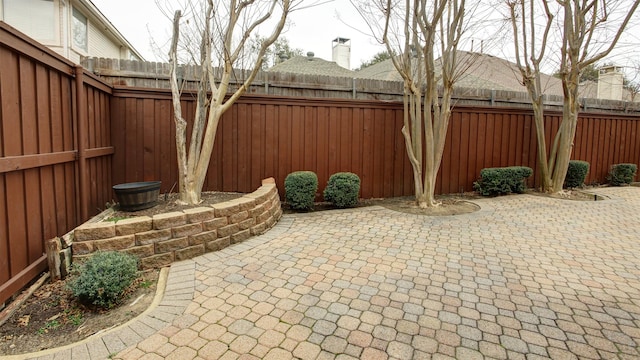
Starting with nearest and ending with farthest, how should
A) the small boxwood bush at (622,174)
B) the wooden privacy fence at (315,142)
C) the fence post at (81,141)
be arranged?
1. the fence post at (81,141)
2. the wooden privacy fence at (315,142)
3. the small boxwood bush at (622,174)

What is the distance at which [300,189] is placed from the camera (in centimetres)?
539

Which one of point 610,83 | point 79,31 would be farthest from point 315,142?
point 610,83

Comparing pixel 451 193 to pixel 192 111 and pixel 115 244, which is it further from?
pixel 115 244

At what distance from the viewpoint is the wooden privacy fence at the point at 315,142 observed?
5074 mm

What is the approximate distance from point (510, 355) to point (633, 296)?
1.59 metres

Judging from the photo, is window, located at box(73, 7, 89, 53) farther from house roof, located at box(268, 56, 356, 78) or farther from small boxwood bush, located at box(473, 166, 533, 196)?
small boxwood bush, located at box(473, 166, 533, 196)

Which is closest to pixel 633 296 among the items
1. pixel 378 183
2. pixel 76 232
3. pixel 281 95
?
pixel 378 183

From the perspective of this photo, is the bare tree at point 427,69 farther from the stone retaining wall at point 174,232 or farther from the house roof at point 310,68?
the house roof at point 310,68

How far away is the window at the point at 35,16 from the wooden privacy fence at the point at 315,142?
714cm

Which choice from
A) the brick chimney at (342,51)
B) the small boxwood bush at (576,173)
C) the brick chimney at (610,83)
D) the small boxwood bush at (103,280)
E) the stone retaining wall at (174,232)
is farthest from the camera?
the brick chimney at (342,51)

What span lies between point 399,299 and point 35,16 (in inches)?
479

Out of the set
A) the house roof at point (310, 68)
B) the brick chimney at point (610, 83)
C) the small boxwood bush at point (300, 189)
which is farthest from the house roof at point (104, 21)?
the brick chimney at point (610, 83)

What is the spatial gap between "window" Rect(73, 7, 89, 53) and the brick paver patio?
9983mm

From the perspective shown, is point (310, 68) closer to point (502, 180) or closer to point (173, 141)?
point (502, 180)
